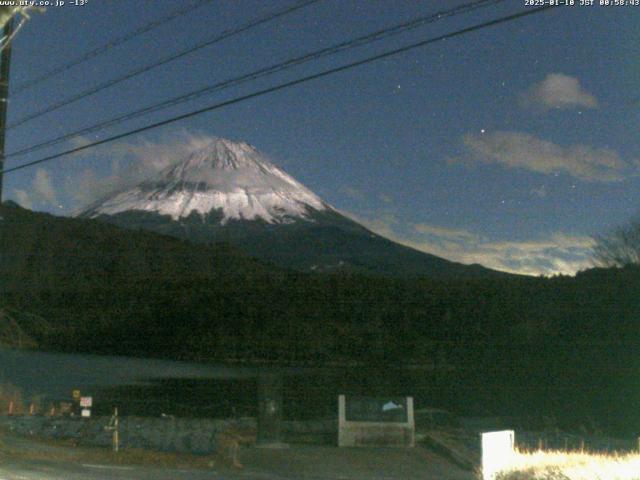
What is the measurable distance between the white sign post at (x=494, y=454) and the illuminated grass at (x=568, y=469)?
13 centimetres

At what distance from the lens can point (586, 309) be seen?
214ft

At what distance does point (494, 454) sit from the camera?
1141 cm

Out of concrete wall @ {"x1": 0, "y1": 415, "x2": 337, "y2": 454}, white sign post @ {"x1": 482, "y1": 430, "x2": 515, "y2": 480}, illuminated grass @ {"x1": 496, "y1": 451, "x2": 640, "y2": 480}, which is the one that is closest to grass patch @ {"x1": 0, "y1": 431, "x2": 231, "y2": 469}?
concrete wall @ {"x1": 0, "y1": 415, "x2": 337, "y2": 454}

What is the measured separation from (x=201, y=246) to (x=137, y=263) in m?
20.6

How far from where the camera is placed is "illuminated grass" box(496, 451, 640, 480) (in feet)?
29.7

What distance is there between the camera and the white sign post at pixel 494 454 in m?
11.0

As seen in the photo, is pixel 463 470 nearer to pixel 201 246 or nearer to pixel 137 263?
pixel 137 263

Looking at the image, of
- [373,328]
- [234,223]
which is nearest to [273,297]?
[373,328]

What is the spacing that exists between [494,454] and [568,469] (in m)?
1.76

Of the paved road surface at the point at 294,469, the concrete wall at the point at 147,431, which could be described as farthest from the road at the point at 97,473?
the concrete wall at the point at 147,431

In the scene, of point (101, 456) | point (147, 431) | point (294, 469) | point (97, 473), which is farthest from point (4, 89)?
point (147, 431)

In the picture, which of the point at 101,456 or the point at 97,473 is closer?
the point at 97,473

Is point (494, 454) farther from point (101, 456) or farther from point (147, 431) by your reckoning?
point (147, 431)

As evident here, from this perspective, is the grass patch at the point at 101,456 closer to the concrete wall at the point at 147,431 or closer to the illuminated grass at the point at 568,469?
the concrete wall at the point at 147,431
